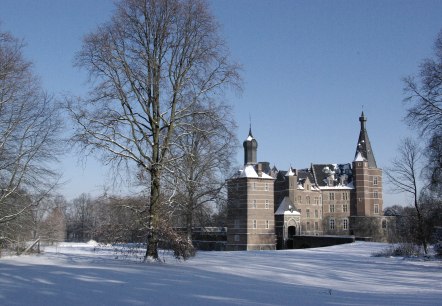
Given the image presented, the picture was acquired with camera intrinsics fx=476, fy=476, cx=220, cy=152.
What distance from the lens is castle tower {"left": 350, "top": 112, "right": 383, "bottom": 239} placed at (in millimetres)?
73750

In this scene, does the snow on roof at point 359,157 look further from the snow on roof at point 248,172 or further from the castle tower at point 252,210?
the snow on roof at point 248,172

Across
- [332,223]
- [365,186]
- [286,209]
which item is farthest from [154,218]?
[332,223]

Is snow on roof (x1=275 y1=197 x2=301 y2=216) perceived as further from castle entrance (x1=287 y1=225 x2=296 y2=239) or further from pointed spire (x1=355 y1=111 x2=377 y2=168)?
pointed spire (x1=355 y1=111 x2=377 y2=168)

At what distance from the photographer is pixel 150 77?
16.9m

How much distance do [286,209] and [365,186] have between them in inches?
609

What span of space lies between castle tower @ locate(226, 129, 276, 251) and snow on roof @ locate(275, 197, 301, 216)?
11.0 meters

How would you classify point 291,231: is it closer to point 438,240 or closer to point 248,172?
point 248,172

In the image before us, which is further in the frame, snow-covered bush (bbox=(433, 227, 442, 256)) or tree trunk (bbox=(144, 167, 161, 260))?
snow-covered bush (bbox=(433, 227, 442, 256))

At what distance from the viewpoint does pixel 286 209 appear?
66.6 meters

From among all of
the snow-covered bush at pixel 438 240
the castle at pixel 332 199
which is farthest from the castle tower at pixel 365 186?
the snow-covered bush at pixel 438 240

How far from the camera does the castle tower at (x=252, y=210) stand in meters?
54.0

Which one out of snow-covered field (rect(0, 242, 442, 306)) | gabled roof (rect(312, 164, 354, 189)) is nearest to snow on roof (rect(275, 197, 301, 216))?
gabled roof (rect(312, 164, 354, 189))

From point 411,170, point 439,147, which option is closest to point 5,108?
point 439,147

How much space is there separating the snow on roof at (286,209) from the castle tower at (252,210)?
11033 millimetres
